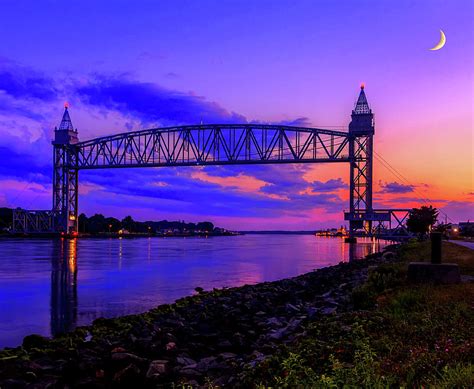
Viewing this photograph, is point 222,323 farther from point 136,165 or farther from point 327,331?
point 136,165

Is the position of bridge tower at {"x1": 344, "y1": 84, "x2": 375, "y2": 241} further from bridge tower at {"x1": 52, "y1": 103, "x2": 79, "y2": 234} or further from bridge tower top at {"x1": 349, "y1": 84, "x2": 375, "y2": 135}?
bridge tower at {"x1": 52, "y1": 103, "x2": 79, "y2": 234}

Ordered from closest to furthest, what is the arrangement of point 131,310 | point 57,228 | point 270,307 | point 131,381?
point 131,381 → point 270,307 → point 131,310 → point 57,228

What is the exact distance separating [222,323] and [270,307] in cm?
281

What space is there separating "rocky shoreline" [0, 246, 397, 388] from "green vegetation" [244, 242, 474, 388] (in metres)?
0.66

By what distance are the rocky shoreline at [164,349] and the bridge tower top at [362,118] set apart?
83.6 meters

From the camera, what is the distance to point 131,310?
17.0 meters

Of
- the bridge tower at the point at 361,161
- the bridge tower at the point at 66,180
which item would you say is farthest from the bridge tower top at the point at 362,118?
the bridge tower at the point at 66,180

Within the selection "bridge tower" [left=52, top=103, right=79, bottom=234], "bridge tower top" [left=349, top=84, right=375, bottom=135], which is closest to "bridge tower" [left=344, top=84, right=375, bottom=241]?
"bridge tower top" [left=349, top=84, right=375, bottom=135]

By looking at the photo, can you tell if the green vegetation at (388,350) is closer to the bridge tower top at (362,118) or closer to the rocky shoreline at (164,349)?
the rocky shoreline at (164,349)

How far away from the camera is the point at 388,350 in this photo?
6059 millimetres

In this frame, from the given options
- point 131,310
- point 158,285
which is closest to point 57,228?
point 158,285

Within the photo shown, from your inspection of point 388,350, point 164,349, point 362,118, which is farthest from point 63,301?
point 362,118

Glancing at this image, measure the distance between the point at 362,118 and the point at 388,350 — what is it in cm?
9246

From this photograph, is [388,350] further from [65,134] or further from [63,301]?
[65,134]
